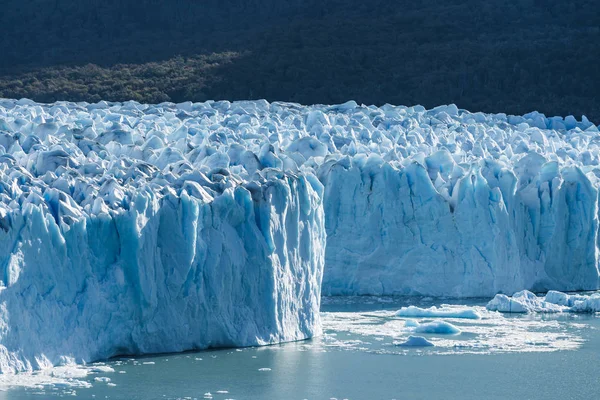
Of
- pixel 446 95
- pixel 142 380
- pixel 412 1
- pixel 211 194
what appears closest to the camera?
pixel 142 380

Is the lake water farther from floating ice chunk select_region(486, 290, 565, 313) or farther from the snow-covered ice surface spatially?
floating ice chunk select_region(486, 290, 565, 313)

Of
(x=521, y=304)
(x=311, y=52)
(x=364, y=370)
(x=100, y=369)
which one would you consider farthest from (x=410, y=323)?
(x=311, y=52)

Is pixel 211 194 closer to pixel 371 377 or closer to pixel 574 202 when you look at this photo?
Result: pixel 371 377

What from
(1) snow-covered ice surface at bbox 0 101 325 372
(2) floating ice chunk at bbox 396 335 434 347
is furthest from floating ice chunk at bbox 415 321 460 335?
(1) snow-covered ice surface at bbox 0 101 325 372

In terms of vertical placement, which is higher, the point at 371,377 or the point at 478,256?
the point at 478,256

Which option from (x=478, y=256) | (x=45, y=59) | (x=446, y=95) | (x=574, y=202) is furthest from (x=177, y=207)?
(x=45, y=59)

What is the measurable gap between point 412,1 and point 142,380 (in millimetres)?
26895

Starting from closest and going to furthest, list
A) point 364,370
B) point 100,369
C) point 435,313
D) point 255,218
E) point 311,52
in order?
1. point 100,369
2. point 364,370
3. point 255,218
4. point 435,313
5. point 311,52

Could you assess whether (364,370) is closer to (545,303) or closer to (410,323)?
(410,323)

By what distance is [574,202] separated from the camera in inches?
Result: 571

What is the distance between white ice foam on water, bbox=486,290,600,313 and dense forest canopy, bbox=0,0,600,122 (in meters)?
14.7

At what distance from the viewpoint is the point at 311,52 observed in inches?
1205

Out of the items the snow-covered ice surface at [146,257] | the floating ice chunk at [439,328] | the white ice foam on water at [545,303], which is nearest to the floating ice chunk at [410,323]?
the floating ice chunk at [439,328]

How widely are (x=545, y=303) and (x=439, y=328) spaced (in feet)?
6.64
